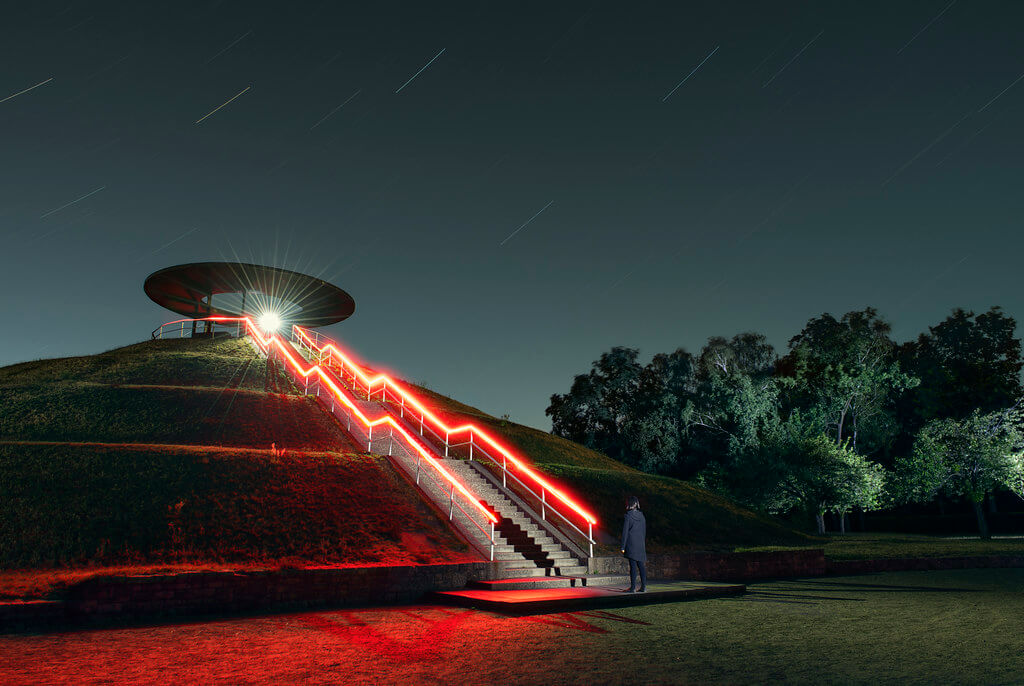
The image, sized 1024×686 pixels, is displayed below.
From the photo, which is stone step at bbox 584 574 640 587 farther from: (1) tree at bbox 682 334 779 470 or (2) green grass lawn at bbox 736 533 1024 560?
(1) tree at bbox 682 334 779 470

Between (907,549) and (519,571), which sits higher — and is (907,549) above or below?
below

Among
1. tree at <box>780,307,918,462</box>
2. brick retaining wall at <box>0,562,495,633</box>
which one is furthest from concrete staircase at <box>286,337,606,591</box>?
tree at <box>780,307,918,462</box>

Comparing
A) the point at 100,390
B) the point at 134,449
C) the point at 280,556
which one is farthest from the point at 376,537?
the point at 100,390

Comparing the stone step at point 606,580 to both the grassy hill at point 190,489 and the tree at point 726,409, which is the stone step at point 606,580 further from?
the tree at point 726,409

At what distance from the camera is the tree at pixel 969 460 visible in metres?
31.2

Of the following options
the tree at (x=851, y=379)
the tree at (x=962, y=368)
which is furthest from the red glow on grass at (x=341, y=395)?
the tree at (x=962, y=368)

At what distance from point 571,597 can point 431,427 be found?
14.3 m

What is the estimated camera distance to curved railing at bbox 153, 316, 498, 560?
1545 cm

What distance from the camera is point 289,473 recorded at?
51.2 feet

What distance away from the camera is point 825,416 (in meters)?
37.2

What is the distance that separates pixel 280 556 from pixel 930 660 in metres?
10.5

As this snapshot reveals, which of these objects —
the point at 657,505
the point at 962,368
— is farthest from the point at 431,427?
the point at 962,368

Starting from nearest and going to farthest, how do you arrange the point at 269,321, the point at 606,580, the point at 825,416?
the point at 606,580 → the point at 825,416 → the point at 269,321

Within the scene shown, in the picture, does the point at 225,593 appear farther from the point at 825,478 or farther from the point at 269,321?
the point at 269,321
